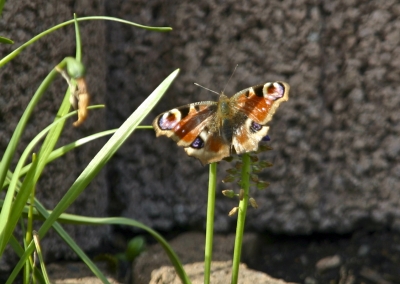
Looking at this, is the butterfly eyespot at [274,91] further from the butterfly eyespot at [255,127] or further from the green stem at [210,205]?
the green stem at [210,205]

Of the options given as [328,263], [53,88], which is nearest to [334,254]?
[328,263]

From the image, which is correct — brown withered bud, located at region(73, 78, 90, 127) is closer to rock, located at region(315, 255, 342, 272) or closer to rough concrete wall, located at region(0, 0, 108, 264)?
rough concrete wall, located at region(0, 0, 108, 264)

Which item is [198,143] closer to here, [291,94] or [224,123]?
[224,123]

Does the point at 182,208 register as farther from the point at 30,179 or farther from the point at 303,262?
the point at 30,179

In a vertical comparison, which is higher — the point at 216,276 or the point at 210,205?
the point at 210,205

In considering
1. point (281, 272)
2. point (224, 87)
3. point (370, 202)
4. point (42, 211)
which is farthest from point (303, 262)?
point (42, 211)

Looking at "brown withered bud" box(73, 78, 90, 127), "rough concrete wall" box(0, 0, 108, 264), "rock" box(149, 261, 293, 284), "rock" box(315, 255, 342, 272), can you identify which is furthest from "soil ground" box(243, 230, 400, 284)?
"brown withered bud" box(73, 78, 90, 127)

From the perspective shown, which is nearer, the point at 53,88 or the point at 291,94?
the point at 53,88
